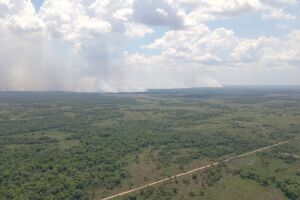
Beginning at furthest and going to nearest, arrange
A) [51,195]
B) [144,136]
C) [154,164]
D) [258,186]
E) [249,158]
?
[144,136], [249,158], [154,164], [258,186], [51,195]

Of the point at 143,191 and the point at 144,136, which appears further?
the point at 144,136

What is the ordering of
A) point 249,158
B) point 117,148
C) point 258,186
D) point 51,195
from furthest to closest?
point 117,148 → point 249,158 → point 258,186 → point 51,195

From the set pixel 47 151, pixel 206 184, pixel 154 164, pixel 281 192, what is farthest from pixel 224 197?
pixel 47 151

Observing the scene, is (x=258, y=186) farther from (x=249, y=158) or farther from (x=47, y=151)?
(x=47, y=151)

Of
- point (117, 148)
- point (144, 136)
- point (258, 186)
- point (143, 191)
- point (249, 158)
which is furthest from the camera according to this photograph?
point (144, 136)

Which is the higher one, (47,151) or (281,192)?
(47,151)

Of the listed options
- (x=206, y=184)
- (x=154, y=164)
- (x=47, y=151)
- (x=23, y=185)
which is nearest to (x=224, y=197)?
(x=206, y=184)

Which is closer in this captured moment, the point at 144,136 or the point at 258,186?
the point at 258,186

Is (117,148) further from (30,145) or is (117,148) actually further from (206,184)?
(206,184)

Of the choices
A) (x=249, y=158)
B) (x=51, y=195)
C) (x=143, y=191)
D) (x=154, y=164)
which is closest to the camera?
(x=51, y=195)
